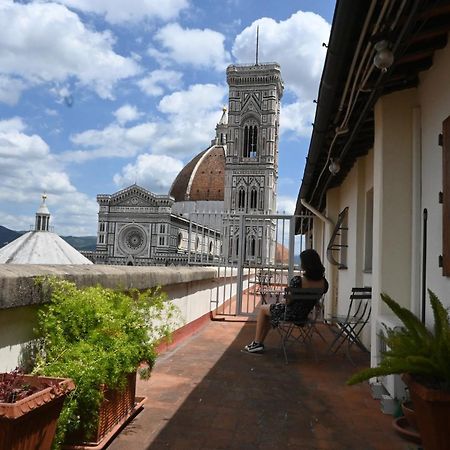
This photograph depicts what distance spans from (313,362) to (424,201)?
263 centimetres

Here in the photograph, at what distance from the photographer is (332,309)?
9562 mm

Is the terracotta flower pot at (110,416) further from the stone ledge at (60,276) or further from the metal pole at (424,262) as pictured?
the metal pole at (424,262)

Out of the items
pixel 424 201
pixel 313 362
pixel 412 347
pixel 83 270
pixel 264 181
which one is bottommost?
pixel 313 362

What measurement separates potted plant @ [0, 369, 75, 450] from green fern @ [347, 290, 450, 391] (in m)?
1.45

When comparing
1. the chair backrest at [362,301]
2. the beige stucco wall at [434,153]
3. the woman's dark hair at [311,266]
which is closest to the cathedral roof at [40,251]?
the chair backrest at [362,301]

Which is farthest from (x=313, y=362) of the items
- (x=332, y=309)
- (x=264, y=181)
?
(x=264, y=181)

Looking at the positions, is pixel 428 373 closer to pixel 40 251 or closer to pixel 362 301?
pixel 362 301

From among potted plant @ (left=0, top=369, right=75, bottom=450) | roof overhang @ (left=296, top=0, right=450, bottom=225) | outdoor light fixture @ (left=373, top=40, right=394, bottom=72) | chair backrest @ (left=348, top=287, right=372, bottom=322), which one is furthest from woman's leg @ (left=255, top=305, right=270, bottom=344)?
potted plant @ (left=0, top=369, right=75, bottom=450)

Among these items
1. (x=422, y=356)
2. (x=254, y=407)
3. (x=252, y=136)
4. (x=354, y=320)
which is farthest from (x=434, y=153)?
(x=252, y=136)

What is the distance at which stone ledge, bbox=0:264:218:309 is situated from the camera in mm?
2457

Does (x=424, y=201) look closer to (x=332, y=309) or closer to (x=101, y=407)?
(x=101, y=407)

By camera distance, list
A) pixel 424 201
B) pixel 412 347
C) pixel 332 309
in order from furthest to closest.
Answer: pixel 332 309 → pixel 424 201 → pixel 412 347

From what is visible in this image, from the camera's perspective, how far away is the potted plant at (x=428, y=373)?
234 centimetres

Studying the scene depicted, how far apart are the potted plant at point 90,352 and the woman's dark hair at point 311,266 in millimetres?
3139
